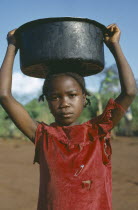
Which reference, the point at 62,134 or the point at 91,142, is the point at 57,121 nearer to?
Answer: the point at 62,134

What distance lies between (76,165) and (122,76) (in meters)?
0.69

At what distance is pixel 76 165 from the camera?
192 centimetres

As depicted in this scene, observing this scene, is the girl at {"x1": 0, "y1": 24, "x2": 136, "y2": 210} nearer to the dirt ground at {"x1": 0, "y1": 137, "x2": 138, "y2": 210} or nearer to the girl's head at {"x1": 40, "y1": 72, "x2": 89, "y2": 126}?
the girl's head at {"x1": 40, "y1": 72, "x2": 89, "y2": 126}

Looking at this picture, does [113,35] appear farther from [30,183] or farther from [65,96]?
[30,183]

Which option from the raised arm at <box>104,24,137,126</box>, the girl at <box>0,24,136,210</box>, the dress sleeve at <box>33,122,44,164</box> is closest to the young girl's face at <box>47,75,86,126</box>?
the girl at <box>0,24,136,210</box>

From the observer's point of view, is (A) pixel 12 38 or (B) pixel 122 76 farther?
(A) pixel 12 38

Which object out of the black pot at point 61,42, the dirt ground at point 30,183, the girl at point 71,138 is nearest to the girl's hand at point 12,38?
the girl at point 71,138

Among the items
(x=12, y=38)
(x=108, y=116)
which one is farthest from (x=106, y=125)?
(x=12, y=38)

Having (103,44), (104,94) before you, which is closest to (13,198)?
(103,44)

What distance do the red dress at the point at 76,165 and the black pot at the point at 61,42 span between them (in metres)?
0.40

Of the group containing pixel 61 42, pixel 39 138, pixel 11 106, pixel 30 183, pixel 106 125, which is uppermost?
pixel 61 42

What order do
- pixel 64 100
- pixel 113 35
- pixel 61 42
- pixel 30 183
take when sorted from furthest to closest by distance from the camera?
pixel 30 183 < pixel 113 35 < pixel 64 100 < pixel 61 42

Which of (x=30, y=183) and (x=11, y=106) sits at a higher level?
(x=11, y=106)

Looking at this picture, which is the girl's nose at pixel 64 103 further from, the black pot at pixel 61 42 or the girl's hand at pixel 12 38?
the girl's hand at pixel 12 38
